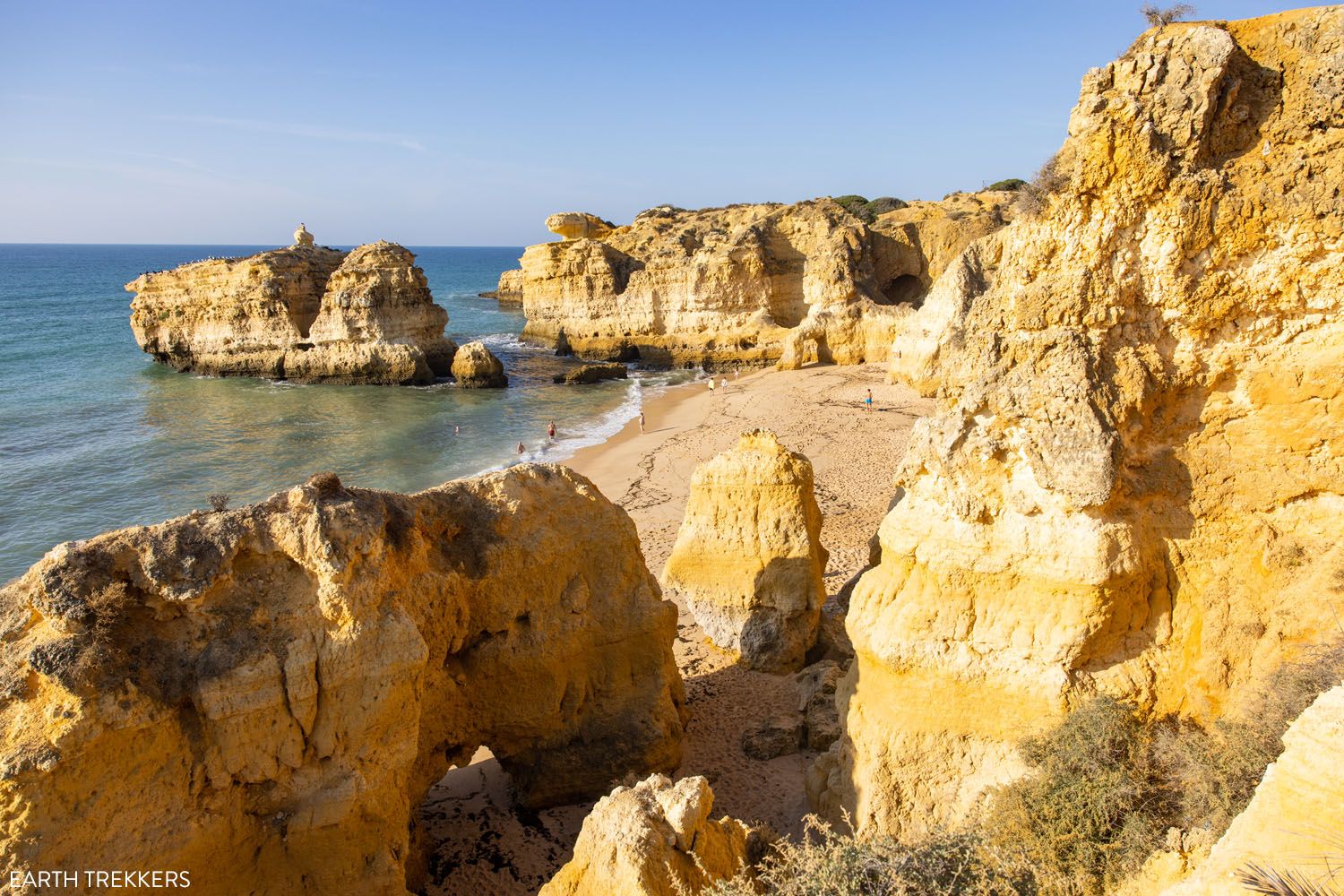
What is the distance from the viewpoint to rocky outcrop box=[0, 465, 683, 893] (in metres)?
5.24

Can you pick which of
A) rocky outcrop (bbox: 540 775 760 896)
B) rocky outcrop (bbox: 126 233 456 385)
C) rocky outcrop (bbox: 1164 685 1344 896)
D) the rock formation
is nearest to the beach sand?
rocky outcrop (bbox: 540 775 760 896)

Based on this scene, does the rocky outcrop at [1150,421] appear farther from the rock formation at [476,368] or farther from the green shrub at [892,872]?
the rock formation at [476,368]

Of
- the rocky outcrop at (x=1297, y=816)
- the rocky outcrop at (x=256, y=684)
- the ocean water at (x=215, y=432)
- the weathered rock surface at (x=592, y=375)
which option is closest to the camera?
the rocky outcrop at (x=1297, y=816)

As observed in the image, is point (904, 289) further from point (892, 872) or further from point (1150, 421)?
point (892, 872)

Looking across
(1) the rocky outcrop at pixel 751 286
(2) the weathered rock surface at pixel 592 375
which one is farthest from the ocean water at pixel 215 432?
(1) the rocky outcrop at pixel 751 286

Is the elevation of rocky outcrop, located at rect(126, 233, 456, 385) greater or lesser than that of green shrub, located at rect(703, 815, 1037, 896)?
greater

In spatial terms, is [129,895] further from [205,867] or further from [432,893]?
[432,893]

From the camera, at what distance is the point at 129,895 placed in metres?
5.31

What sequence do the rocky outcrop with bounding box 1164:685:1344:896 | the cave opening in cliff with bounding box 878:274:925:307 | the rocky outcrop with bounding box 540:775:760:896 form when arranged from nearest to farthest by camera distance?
the rocky outcrop with bounding box 1164:685:1344:896 → the rocky outcrop with bounding box 540:775:760:896 → the cave opening in cliff with bounding box 878:274:925:307

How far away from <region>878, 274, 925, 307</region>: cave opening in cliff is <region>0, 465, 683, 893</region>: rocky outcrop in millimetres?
40191

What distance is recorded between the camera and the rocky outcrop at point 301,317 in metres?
40.0

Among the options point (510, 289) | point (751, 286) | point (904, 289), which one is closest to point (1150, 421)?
point (751, 286)

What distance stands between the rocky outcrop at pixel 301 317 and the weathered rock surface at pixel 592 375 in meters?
7.34

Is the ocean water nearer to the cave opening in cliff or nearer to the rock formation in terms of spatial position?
the rock formation
